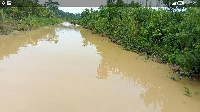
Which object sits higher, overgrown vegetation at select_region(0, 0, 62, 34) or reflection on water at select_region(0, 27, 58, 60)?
overgrown vegetation at select_region(0, 0, 62, 34)

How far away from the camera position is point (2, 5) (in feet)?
87.0

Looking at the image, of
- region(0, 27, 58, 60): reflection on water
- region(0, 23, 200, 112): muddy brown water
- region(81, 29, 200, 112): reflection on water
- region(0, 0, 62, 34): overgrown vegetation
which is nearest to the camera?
region(0, 23, 200, 112): muddy brown water

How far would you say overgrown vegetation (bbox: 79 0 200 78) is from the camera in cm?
482

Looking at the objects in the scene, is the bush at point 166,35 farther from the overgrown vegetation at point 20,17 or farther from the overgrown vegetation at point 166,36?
the overgrown vegetation at point 20,17

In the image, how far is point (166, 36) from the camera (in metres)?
6.94

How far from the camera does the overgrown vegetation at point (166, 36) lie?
15.8 ft

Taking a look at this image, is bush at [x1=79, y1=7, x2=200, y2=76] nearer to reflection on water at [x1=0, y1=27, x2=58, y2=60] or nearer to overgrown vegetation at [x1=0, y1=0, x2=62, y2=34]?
reflection on water at [x1=0, y1=27, x2=58, y2=60]

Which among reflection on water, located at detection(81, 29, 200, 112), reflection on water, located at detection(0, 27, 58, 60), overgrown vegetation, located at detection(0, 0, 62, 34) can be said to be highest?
→ overgrown vegetation, located at detection(0, 0, 62, 34)

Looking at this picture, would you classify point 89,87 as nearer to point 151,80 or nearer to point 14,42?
point 151,80

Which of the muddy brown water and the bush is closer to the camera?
the muddy brown water

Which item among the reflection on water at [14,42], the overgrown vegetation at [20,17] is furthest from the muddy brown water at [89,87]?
the overgrown vegetation at [20,17]

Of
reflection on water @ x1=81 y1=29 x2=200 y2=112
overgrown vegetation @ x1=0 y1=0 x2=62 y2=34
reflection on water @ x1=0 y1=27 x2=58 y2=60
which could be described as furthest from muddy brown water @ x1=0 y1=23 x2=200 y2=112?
overgrown vegetation @ x1=0 y1=0 x2=62 y2=34

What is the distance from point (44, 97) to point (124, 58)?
4.59 meters

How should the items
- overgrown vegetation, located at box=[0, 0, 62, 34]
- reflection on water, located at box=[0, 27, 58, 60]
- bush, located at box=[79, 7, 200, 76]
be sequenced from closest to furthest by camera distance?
bush, located at box=[79, 7, 200, 76], reflection on water, located at box=[0, 27, 58, 60], overgrown vegetation, located at box=[0, 0, 62, 34]
